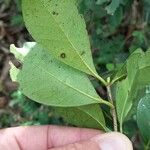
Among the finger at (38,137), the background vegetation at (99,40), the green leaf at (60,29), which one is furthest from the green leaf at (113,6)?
the finger at (38,137)

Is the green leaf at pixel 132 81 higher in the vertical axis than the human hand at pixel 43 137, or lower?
higher

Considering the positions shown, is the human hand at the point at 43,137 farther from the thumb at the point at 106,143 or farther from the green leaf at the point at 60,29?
the green leaf at the point at 60,29

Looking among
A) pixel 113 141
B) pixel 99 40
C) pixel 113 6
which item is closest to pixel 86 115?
pixel 113 141

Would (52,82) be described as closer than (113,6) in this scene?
Yes

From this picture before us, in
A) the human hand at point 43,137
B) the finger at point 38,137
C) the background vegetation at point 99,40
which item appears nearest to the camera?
the human hand at point 43,137

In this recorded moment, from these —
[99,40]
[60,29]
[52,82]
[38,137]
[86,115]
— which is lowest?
[38,137]

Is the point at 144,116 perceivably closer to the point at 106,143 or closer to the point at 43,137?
the point at 106,143

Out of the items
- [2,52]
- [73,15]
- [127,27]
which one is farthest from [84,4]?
[2,52]
